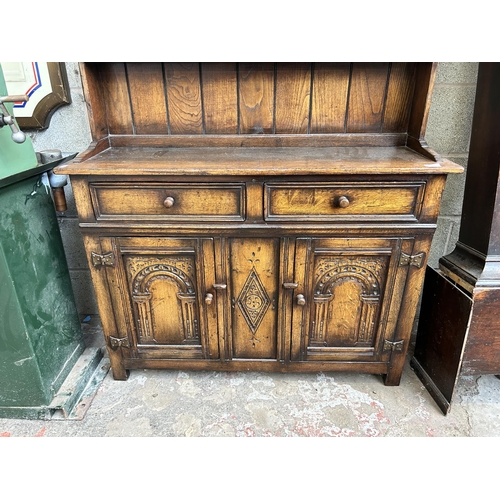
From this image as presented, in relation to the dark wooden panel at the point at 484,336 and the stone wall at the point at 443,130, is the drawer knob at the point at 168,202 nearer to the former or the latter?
the stone wall at the point at 443,130

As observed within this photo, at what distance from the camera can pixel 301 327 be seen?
1413mm

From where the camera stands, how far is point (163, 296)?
4.57ft

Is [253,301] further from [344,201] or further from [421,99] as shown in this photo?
[421,99]

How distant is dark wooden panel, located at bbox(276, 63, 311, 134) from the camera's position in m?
1.39

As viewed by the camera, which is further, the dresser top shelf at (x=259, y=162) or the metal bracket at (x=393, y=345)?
the metal bracket at (x=393, y=345)

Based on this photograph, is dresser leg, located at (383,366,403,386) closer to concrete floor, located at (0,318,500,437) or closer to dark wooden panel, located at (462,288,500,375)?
concrete floor, located at (0,318,500,437)

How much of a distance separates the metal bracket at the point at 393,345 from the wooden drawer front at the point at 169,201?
0.75 metres

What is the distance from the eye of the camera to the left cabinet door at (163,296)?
130 cm

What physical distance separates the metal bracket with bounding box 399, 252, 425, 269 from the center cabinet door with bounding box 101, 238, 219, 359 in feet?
2.18

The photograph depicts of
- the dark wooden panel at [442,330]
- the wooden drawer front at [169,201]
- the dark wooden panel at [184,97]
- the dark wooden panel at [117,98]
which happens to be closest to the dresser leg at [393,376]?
the dark wooden panel at [442,330]

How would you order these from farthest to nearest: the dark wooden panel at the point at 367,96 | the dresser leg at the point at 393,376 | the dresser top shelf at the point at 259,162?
the dresser leg at the point at 393,376 < the dark wooden panel at the point at 367,96 < the dresser top shelf at the point at 259,162

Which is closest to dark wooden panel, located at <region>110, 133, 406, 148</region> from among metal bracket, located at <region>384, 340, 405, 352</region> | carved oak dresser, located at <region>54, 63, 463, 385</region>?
carved oak dresser, located at <region>54, 63, 463, 385</region>

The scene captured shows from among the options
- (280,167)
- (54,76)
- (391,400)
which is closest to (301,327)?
(391,400)

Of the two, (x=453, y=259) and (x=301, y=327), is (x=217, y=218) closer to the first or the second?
(x=301, y=327)
